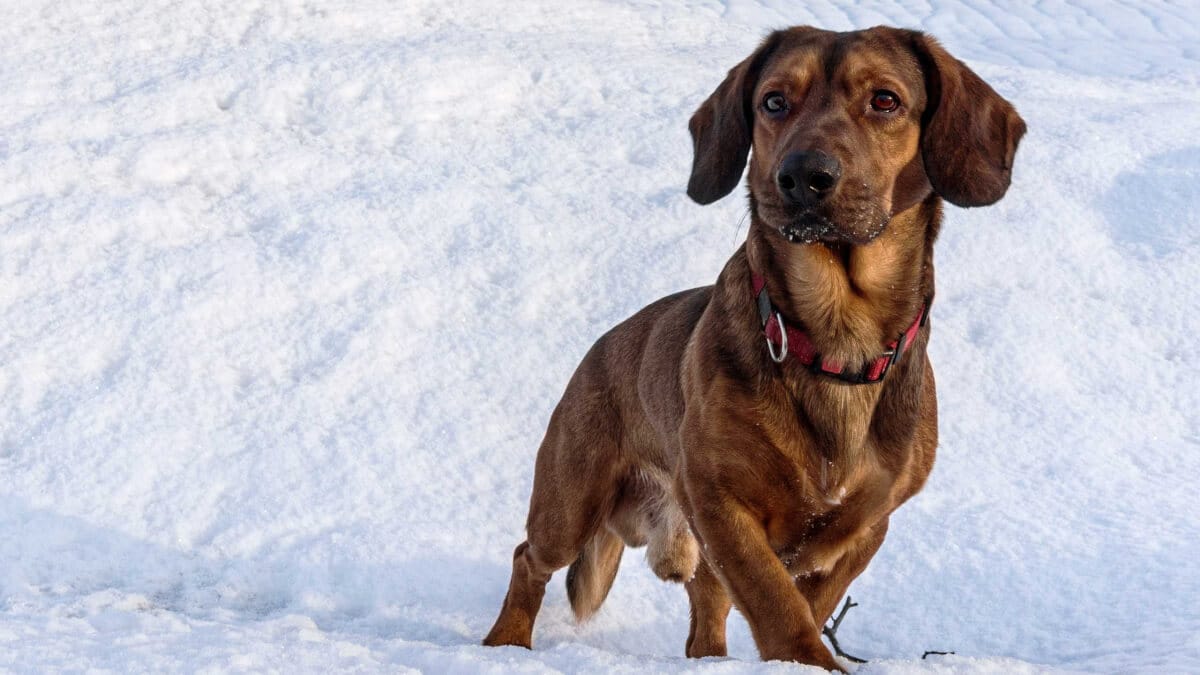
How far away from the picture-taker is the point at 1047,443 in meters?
4.98

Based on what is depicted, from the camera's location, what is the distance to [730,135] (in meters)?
3.25

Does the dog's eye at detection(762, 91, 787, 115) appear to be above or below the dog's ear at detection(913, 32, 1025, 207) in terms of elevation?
above

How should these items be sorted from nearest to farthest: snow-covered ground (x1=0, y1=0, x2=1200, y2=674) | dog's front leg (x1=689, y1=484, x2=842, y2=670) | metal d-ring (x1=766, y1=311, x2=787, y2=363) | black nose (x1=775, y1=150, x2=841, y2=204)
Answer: black nose (x1=775, y1=150, x2=841, y2=204) → dog's front leg (x1=689, y1=484, x2=842, y2=670) → metal d-ring (x1=766, y1=311, x2=787, y2=363) → snow-covered ground (x1=0, y1=0, x2=1200, y2=674)

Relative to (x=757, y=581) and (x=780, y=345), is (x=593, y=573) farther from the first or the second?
(x=780, y=345)

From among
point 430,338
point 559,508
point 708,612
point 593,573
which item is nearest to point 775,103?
point 559,508

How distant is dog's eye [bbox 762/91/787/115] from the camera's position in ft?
9.87

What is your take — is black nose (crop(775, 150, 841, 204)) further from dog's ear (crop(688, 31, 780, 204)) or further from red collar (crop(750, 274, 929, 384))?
dog's ear (crop(688, 31, 780, 204))

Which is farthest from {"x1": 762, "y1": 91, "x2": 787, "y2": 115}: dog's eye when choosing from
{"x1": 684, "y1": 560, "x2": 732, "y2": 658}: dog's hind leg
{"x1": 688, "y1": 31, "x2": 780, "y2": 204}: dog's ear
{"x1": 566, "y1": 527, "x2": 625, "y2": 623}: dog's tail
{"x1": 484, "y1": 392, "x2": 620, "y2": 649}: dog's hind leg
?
{"x1": 566, "y1": 527, "x2": 625, "y2": 623}: dog's tail

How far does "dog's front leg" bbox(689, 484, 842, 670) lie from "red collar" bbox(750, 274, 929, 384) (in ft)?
1.30

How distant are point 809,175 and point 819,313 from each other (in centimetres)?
49

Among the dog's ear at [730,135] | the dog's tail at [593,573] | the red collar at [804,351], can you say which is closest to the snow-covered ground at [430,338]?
the dog's tail at [593,573]

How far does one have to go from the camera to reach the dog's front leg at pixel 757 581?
272cm

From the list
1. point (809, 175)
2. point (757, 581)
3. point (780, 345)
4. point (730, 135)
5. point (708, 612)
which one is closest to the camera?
point (809, 175)

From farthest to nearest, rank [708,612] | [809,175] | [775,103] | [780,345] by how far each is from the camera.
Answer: [708,612] < [775,103] < [780,345] < [809,175]
